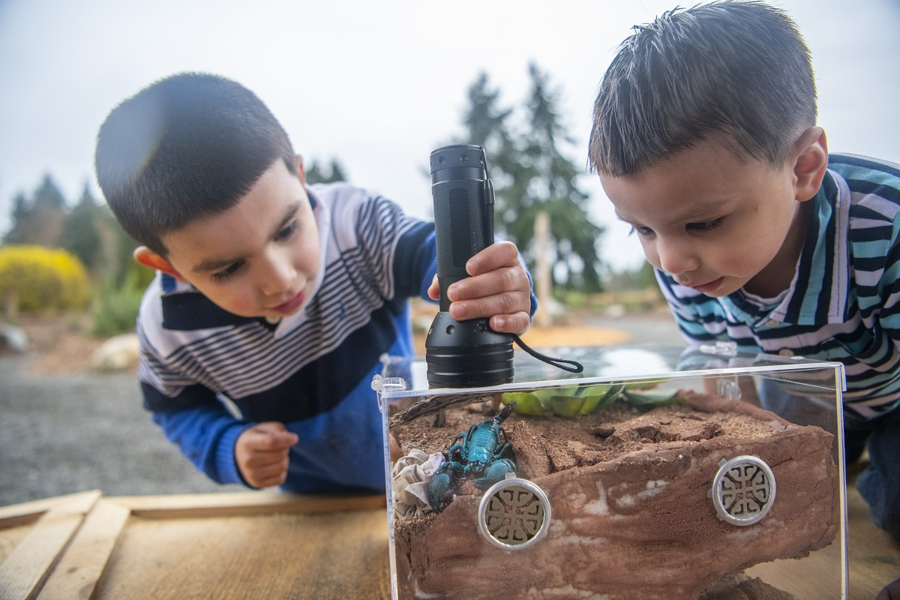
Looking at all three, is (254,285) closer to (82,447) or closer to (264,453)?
(264,453)

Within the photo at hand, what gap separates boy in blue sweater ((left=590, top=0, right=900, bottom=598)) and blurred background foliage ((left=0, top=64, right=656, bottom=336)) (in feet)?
9.47

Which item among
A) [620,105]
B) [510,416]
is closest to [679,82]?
[620,105]

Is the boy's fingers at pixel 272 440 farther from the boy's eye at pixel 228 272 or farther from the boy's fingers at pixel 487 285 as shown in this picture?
the boy's fingers at pixel 487 285

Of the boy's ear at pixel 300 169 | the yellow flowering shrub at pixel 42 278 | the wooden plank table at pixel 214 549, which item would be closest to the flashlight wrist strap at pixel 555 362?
the wooden plank table at pixel 214 549

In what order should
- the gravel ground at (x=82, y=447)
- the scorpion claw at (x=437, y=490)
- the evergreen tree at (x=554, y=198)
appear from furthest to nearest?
1. the evergreen tree at (x=554, y=198)
2. the gravel ground at (x=82, y=447)
3. the scorpion claw at (x=437, y=490)

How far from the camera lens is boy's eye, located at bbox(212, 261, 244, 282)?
33.3 inches

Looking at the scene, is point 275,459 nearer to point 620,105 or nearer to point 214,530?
point 214,530

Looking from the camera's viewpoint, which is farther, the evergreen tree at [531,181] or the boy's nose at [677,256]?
the evergreen tree at [531,181]

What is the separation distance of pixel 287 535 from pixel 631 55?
899 mm

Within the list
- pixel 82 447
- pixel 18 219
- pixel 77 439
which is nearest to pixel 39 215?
pixel 18 219

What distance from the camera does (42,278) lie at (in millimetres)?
5320

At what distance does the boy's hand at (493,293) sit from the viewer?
55cm

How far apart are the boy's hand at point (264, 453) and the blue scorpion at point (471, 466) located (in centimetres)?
53

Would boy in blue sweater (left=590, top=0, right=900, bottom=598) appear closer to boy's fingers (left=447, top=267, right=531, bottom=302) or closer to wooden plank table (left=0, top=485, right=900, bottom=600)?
boy's fingers (left=447, top=267, right=531, bottom=302)
